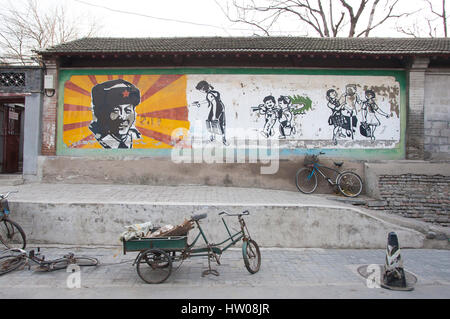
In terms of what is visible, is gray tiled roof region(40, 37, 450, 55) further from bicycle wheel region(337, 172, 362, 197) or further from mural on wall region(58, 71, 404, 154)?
bicycle wheel region(337, 172, 362, 197)

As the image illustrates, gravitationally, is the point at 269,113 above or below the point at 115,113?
above

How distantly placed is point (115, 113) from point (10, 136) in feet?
15.8

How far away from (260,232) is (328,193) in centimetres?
375

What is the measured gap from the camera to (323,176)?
31.3 feet

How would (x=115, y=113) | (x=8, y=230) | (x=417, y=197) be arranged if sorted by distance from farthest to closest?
(x=115, y=113) < (x=417, y=197) < (x=8, y=230)

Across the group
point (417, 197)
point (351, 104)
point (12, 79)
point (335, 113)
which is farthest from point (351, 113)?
point (12, 79)

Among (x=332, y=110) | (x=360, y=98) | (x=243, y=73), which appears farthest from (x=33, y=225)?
(x=360, y=98)

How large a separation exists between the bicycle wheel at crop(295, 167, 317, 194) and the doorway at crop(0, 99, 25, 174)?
10.0 m

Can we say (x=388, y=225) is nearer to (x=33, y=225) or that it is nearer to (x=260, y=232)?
(x=260, y=232)

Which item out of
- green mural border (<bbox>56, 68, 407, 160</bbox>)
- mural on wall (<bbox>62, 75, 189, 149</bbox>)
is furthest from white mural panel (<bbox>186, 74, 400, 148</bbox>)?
mural on wall (<bbox>62, 75, 189, 149</bbox>)

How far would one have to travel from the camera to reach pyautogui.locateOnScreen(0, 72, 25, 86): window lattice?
400 inches

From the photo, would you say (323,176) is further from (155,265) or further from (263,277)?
(155,265)

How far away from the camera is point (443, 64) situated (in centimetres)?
1012

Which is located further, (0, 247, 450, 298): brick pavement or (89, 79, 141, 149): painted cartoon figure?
(89, 79, 141, 149): painted cartoon figure
